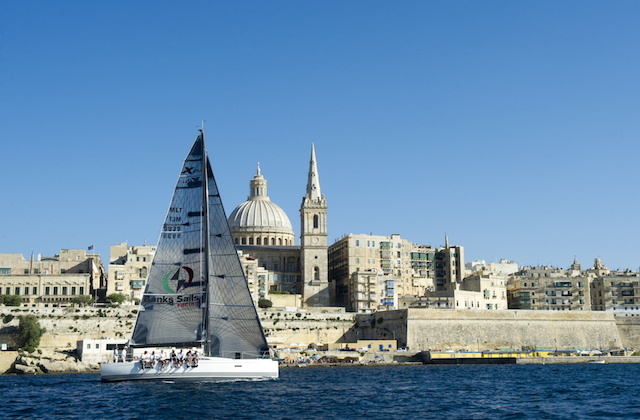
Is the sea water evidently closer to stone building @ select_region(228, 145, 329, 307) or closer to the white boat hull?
the white boat hull

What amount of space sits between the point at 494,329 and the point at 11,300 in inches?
1738

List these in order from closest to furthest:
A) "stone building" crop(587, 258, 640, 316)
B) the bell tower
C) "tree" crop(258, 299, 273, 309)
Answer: "tree" crop(258, 299, 273, 309) → the bell tower → "stone building" crop(587, 258, 640, 316)

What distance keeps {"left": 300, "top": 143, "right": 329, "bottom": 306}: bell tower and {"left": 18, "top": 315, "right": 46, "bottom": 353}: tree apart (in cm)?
3055

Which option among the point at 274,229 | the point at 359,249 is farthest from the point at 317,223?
the point at 274,229

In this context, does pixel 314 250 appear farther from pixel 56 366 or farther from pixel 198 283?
pixel 198 283

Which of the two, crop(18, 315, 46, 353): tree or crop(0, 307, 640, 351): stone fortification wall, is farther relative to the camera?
crop(0, 307, 640, 351): stone fortification wall

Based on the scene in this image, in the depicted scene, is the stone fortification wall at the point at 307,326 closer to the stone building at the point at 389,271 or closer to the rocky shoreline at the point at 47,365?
the stone building at the point at 389,271

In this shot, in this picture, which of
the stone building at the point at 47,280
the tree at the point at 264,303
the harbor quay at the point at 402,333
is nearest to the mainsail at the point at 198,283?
the harbor quay at the point at 402,333

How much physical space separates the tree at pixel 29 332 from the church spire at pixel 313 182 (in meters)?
36.5

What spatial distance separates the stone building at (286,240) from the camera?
8925 cm

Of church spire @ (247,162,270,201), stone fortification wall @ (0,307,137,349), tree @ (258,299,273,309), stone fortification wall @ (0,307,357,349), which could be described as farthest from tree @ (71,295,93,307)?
church spire @ (247,162,270,201)

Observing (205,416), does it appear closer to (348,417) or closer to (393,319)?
(348,417)

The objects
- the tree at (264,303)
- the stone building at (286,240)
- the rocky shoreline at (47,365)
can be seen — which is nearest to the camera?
the rocky shoreline at (47,365)

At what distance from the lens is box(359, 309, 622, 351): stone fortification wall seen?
7450 centimetres
